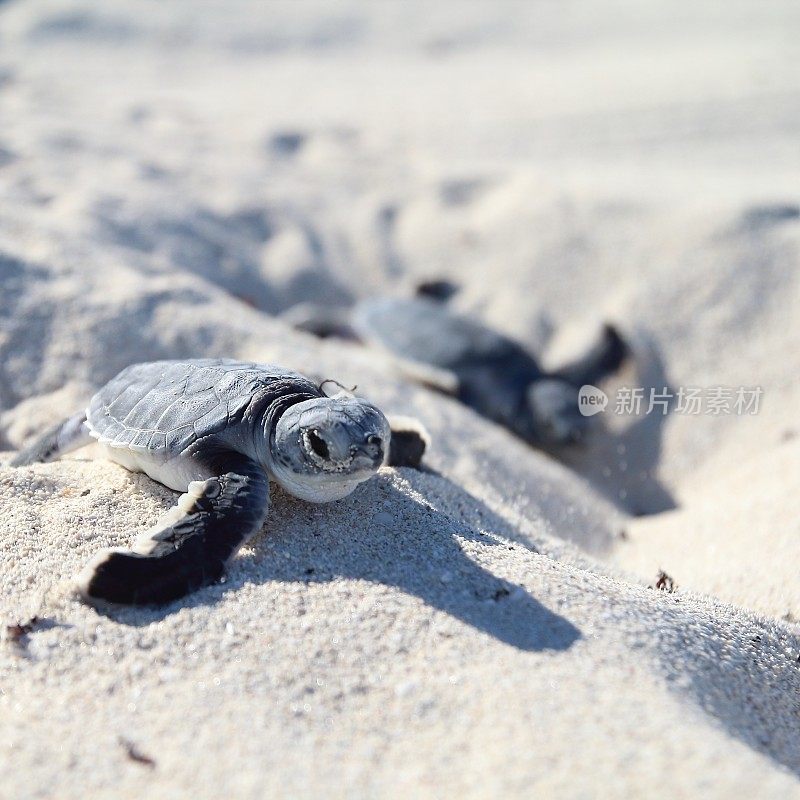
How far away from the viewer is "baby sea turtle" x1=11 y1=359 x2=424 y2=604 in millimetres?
1888

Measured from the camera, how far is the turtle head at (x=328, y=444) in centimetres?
194

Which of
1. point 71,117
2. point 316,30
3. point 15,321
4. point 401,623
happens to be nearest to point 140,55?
point 316,30

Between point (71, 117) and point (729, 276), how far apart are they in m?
5.80

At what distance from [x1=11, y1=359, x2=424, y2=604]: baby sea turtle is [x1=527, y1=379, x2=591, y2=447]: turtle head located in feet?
7.70

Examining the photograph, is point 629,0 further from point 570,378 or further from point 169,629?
point 169,629

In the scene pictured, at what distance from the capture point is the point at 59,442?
8.87 ft

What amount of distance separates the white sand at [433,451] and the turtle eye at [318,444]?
0.89ft

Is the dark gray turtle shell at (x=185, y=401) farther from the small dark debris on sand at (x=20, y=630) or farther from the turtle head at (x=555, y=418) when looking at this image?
the turtle head at (x=555, y=418)

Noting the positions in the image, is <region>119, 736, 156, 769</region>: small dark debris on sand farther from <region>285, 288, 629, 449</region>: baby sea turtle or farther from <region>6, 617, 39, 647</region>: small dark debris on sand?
<region>285, 288, 629, 449</region>: baby sea turtle

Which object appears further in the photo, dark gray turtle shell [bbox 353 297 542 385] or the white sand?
dark gray turtle shell [bbox 353 297 542 385]

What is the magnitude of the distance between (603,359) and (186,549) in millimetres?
3389

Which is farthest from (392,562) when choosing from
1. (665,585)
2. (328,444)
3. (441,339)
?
(441,339)

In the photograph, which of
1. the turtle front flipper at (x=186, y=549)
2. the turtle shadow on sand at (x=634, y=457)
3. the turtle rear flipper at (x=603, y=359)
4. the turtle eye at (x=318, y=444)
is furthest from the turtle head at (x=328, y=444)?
the turtle rear flipper at (x=603, y=359)

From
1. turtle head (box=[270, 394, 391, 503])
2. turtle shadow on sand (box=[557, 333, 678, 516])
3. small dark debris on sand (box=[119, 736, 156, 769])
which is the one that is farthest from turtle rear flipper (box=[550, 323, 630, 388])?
small dark debris on sand (box=[119, 736, 156, 769])
